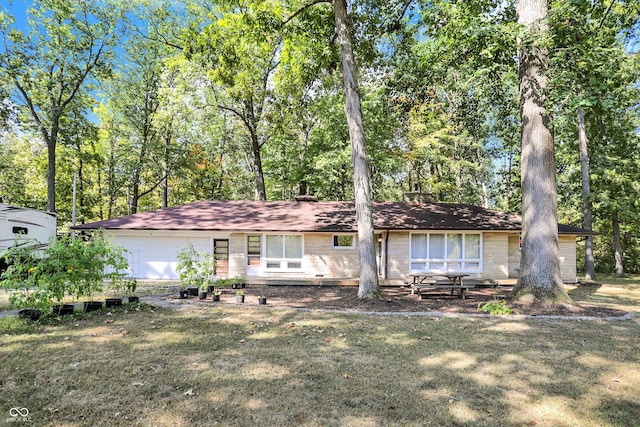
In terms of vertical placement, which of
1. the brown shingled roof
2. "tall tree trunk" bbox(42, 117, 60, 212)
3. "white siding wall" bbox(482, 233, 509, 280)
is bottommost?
"white siding wall" bbox(482, 233, 509, 280)

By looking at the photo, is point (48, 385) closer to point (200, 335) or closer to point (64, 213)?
point (200, 335)

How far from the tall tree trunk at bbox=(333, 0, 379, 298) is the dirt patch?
69cm

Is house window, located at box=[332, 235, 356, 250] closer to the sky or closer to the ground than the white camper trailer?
closer to the ground

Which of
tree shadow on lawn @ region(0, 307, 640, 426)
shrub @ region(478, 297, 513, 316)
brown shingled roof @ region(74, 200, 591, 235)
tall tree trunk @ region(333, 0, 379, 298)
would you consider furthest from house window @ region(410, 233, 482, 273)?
tree shadow on lawn @ region(0, 307, 640, 426)

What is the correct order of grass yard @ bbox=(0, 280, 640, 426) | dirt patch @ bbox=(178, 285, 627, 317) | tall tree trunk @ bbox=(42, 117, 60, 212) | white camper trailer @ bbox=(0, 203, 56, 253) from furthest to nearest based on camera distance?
tall tree trunk @ bbox=(42, 117, 60, 212) < white camper trailer @ bbox=(0, 203, 56, 253) < dirt patch @ bbox=(178, 285, 627, 317) < grass yard @ bbox=(0, 280, 640, 426)

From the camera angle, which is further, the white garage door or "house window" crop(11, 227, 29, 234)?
the white garage door

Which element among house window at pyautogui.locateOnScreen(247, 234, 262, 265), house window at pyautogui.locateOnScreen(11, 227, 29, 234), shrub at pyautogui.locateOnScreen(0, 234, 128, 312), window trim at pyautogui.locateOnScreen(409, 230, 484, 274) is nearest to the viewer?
shrub at pyautogui.locateOnScreen(0, 234, 128, 312)

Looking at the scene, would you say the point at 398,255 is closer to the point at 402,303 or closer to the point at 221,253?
the point at 402,303

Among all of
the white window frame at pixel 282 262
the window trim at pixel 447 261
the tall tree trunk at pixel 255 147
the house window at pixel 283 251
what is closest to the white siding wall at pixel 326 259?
the white window frame at pixel 282 262

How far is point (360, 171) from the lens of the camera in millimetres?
10609

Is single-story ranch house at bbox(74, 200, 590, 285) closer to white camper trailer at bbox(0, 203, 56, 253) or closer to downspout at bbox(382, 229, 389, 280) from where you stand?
downspout at bbox(382, 229, 389, 280)

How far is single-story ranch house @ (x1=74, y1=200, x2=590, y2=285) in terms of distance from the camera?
15219 millimetres

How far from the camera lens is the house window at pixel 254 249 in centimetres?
1580

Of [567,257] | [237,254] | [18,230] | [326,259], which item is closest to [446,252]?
[326,259]
